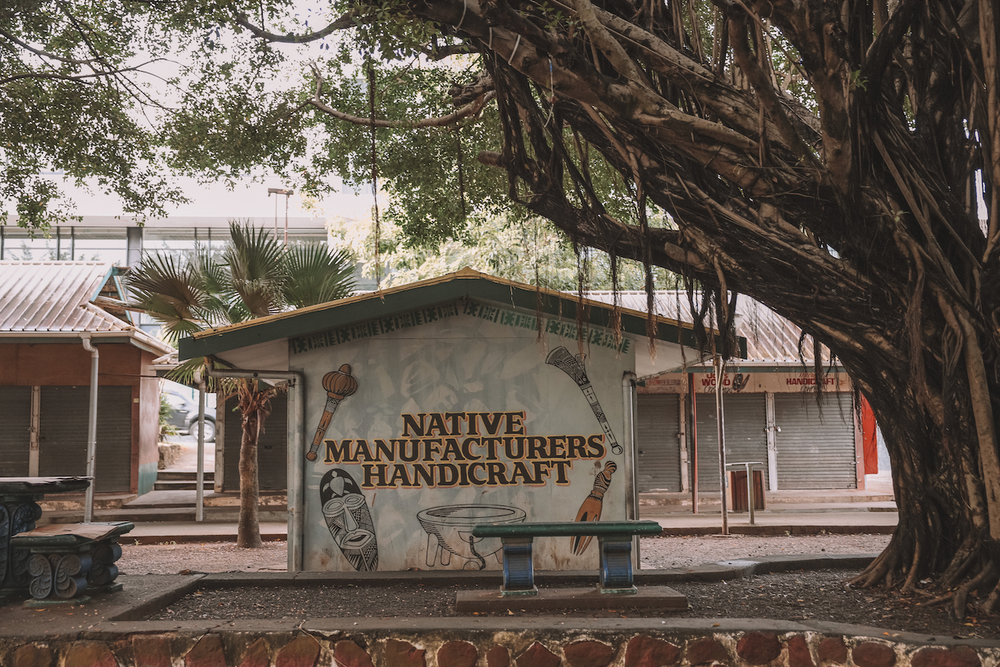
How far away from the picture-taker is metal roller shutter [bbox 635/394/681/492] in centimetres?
1764

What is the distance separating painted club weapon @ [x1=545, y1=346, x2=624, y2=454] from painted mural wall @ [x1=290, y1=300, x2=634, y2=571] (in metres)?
0.01

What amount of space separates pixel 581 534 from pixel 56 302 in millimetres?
14586

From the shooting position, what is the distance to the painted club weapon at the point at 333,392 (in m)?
8.20

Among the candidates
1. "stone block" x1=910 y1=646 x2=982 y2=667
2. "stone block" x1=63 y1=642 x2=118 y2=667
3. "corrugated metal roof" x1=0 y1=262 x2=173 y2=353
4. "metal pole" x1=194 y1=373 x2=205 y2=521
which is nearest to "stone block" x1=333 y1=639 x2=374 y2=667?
"stone block" x1=63 y1=642 x2=118 y2=667

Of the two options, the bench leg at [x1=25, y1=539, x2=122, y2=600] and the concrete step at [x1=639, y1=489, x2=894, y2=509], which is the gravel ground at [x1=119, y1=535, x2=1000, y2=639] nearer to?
the bench leg at [x1=25, y1=539, x2=122, y2=600]

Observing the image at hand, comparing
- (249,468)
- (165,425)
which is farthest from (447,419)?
(165,425)

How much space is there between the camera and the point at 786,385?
701 inches

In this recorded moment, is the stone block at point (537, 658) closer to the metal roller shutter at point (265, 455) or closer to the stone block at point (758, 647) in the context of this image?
the stone block at point (758, 647)

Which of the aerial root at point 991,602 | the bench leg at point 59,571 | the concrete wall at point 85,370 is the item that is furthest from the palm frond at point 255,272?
the aerial root at point 991,602

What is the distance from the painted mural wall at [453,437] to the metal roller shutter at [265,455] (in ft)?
30.7

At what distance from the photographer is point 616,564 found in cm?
634

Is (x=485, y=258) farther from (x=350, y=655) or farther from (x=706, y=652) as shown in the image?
(x=706, y=652)

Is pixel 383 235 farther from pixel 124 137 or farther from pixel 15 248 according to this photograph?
pixel 15 248

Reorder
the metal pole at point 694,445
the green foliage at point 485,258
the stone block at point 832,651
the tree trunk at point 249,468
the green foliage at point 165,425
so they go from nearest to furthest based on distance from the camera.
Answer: the stone block at point 832,651
the tree trunk at point 249,468
the metal pole at point 694,445
the green foliage at point 485,258
the green foliage at point 165,425
